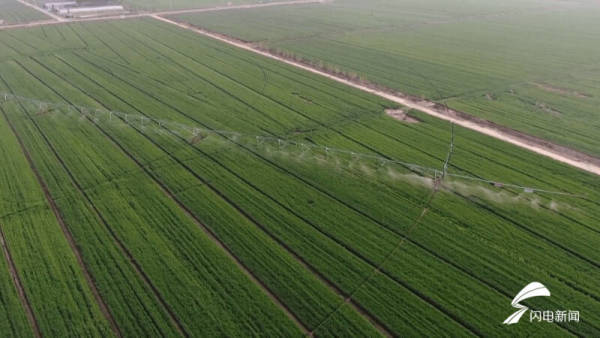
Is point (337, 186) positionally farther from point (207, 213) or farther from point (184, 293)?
point (184, 293)

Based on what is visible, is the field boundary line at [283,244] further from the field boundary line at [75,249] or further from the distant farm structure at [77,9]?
the distant farm structure at [77,9]

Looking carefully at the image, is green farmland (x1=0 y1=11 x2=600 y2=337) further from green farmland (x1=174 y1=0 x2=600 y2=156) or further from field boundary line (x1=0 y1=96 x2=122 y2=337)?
green farmland (x1=174 y1=0 x2=600 y2=156)

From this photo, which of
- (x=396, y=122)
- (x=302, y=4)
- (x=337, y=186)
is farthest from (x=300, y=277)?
(x=302, y=4)

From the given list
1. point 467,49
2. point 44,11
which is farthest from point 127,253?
point 44,11

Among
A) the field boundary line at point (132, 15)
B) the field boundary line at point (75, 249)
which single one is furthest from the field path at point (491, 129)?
the field boundary line at point (132, 15)

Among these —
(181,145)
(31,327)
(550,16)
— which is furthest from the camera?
(550,16)

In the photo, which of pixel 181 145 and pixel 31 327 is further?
pixel 181 145

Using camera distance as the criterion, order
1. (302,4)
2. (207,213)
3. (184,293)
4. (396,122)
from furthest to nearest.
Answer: (302,4)
(396,122)
(207,213)
(184,293)
